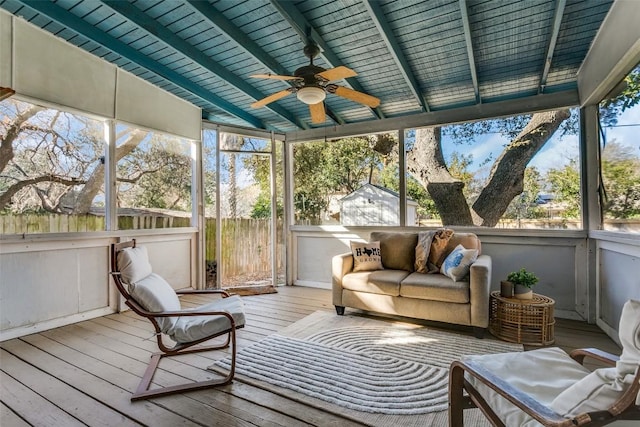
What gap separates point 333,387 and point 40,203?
3.48 metres

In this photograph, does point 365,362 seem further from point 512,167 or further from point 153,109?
point 153,109

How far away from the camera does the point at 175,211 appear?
4766 mm

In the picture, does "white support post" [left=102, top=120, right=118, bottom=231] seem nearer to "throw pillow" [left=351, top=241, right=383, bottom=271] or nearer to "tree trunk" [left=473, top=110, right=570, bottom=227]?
"throw pillow" [left=351, top=241, right=383, bottom=271]

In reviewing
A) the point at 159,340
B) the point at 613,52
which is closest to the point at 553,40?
the point at 613,52

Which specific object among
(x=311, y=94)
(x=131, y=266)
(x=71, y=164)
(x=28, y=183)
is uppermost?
(x=311, y=94)

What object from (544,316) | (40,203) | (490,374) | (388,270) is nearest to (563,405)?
(490,374)

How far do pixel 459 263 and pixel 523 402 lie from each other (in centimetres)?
233

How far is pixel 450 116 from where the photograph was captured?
4.38 m

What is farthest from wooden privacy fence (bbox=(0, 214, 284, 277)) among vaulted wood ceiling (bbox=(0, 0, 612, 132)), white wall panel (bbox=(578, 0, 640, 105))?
white wall panel (bbox=(578, 0, 640, 105))

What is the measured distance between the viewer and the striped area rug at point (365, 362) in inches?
82.0

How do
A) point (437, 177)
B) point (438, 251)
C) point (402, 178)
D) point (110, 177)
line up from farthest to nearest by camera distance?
1. point (402, 178)
2. point (437, 177)
3. point (110, 177)
4. point (438, 251)

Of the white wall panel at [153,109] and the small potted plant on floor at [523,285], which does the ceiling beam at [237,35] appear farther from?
the small potted plant on floor at [523,285]

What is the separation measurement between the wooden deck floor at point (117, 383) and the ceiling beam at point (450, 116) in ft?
8.37

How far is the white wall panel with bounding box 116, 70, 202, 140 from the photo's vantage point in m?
4.02
